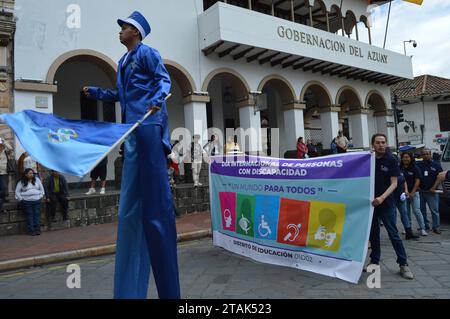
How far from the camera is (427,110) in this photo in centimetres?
3372

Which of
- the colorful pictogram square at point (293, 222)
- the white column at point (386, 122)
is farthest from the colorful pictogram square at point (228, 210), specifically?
the white column at point (386, 122)

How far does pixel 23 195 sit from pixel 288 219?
617cm

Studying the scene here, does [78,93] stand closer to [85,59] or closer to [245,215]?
[85,59]

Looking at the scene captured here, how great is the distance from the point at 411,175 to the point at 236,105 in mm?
8692

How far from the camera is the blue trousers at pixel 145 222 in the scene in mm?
3070

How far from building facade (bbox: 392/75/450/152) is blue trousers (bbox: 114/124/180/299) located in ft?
107

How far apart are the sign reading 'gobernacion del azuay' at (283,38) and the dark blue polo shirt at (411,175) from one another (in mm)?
7609

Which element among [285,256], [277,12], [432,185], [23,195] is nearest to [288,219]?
[285,256]

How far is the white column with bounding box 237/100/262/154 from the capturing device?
1502 cm

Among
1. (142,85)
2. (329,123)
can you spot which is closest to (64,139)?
(142,85)

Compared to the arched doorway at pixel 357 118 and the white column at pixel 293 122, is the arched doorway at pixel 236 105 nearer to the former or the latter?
the white column at pixel 293 122

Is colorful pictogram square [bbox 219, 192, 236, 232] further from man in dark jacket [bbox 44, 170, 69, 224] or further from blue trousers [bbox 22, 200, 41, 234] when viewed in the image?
blue trousers [bbox 22, 200, 41, 234]

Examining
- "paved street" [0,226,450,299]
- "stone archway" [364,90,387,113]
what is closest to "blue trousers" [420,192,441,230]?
"paved street" [0,226,450,299]

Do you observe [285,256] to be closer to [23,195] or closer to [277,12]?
[23,195]
